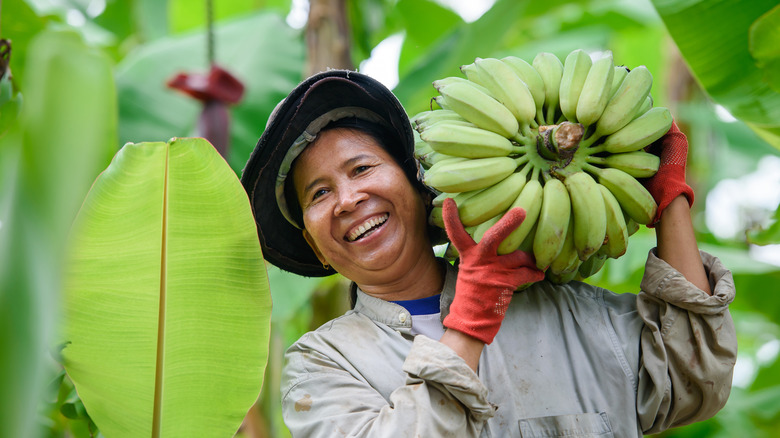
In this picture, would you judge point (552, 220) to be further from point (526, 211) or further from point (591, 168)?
point (591, 168)

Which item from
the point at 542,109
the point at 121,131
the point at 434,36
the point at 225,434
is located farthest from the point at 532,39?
the point at 225,434

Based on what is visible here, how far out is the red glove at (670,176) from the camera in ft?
4.60

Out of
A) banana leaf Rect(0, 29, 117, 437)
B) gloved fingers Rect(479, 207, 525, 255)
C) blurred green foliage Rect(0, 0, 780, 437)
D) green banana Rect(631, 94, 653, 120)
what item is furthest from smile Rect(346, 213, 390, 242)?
banana leaf Rect(0, 29, 117, 437)

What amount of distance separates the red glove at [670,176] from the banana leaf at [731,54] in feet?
1.79

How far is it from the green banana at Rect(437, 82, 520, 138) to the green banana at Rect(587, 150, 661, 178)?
181 millimetres

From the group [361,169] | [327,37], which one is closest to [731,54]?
[361,169]

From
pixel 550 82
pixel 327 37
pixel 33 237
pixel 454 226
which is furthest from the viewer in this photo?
pixel 327 37

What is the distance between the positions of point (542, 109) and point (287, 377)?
777mm

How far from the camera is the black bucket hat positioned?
61.6 inches

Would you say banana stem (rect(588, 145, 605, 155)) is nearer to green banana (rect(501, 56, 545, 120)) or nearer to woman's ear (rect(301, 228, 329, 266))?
green banana (rect(501, 56, 545, 120))

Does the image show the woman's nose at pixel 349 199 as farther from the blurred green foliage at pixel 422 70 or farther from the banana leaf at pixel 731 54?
the banana leaf at pixel 731 54

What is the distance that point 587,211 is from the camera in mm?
1266

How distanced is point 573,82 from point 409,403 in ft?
2.25

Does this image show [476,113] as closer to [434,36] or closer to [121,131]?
[121,131]
